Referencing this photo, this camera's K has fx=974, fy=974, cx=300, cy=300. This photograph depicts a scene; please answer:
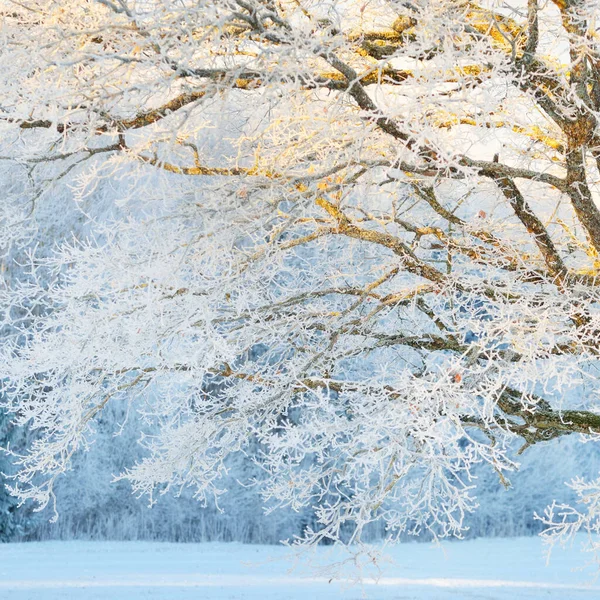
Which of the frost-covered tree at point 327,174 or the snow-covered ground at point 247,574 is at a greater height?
the frost-covered tree at point 327,174

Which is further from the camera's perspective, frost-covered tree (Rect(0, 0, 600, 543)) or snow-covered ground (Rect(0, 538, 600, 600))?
snow-covered ground (Rect(0, 538, 600, 600))

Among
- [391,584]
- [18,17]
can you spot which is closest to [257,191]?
[18,17]

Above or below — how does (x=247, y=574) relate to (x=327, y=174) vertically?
below

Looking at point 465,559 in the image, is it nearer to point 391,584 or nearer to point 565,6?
point 391,584

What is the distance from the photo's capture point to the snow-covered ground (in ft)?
39.5

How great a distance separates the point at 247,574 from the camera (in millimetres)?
13531

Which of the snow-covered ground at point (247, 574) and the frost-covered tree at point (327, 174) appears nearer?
the frost-covered tree at point (327, 174)

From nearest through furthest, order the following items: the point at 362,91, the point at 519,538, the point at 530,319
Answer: the point at 362,91
the point at 530,319
the point at 519,538

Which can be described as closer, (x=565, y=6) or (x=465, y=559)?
(x=565, y=6)

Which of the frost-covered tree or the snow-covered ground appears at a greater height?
the frost-covered tree

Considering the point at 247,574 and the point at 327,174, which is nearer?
the point at 327,174

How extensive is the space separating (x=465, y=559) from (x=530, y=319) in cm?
1035

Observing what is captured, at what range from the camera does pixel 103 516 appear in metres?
15.6

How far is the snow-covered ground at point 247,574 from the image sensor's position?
1204cm
